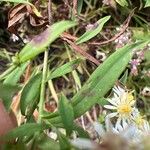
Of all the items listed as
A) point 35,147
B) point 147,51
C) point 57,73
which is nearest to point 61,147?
point 35,147

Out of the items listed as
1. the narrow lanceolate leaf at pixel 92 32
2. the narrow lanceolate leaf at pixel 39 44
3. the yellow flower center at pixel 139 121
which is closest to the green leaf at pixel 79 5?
the narrow lanceolate leaf at pixel 92 32

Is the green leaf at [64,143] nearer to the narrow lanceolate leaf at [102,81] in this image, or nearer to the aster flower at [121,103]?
the narrow lanceolate leaf at [102,81]

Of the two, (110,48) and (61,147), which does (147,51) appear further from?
(61,147)

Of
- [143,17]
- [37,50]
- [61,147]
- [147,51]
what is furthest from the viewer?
[143,17]

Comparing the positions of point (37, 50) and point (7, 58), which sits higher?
point (37, 50)

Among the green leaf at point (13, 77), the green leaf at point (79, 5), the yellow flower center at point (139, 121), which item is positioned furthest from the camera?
the green leaf at point (79, 5)

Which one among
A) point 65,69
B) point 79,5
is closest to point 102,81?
point 65,69
